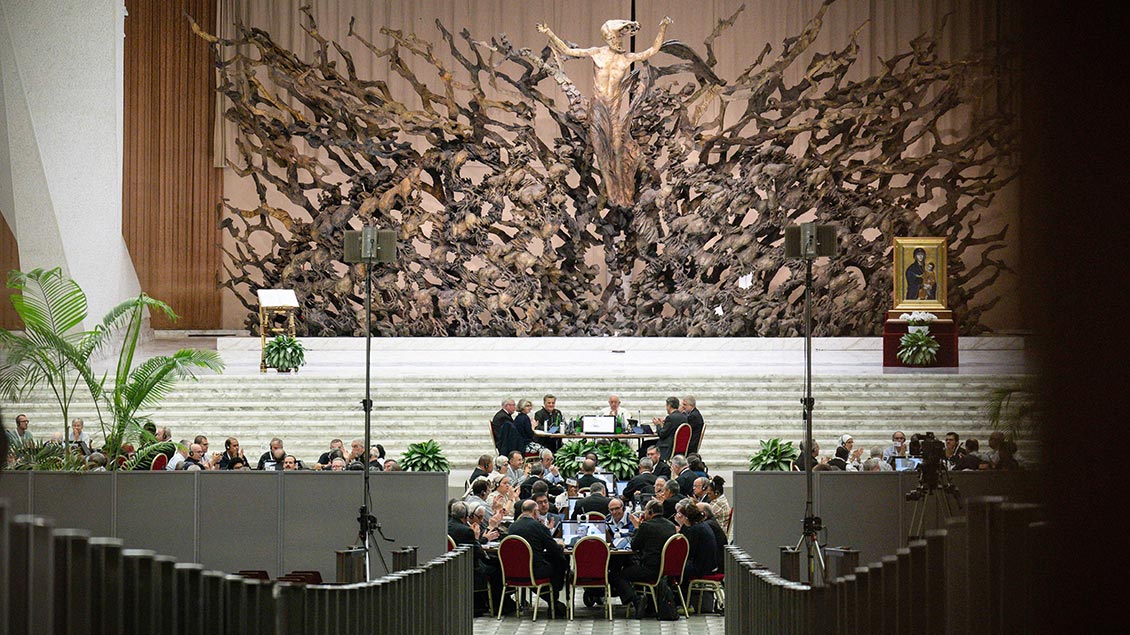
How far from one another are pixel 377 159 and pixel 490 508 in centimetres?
1263

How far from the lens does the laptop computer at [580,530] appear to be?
31.3 feet

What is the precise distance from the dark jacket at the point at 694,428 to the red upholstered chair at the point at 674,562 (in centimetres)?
453

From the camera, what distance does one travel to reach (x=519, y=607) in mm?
9688

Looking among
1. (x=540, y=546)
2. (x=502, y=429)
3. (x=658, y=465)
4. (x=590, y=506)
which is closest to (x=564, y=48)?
(x=502, y=429)

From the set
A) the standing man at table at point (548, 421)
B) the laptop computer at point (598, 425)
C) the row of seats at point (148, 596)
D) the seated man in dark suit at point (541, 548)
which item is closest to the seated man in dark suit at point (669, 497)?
the seated man in dark suit at point (541, 548)

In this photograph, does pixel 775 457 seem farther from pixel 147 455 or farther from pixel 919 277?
pixel 919 277

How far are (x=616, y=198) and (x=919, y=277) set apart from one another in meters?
5.67

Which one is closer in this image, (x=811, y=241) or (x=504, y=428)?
(x=811, y=241)

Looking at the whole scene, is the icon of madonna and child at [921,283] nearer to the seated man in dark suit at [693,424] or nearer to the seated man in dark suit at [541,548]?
the seated man in dark suit at [693,424]

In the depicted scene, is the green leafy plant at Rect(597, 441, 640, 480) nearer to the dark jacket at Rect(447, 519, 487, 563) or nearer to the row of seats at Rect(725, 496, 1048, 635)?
the dark jacket at Rect(447, 519, 487, 563)

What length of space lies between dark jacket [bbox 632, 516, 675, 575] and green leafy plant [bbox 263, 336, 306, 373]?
32.7ft

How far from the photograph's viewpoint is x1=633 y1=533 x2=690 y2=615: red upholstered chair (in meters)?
9.17

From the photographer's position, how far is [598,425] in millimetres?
14273

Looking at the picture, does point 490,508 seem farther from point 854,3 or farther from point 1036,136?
point 854,3
